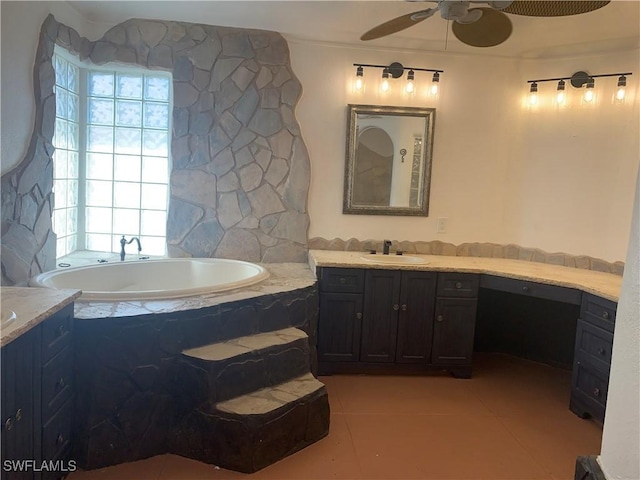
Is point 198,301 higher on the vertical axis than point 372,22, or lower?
lower

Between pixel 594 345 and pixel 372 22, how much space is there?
2.50m

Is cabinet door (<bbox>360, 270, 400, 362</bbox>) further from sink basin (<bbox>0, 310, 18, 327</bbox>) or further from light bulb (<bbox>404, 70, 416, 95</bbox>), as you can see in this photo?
sink basin (<bbox>0, 310, 18, 327</bbox>)

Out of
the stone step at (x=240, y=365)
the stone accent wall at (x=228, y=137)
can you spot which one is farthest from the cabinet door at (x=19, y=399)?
A: the stone accent wall at (x=228, y=137)

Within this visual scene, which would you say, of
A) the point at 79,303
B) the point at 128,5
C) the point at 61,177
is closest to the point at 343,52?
the point at 128,5

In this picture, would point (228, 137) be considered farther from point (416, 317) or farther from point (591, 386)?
point (591, 386)

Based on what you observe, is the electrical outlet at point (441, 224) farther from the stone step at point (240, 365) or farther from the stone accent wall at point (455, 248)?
the stone step at point (240, 365)

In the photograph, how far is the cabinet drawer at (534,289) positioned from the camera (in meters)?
3.01

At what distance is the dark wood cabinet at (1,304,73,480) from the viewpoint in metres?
1.62

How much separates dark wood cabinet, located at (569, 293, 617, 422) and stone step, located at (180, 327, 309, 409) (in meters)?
1.67

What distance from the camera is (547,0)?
6.65 feet

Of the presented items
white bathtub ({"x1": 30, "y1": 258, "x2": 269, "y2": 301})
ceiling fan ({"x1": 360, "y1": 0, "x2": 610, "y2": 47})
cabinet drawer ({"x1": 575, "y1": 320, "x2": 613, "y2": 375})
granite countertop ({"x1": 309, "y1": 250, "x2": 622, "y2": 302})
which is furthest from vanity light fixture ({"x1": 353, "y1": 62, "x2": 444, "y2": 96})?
cabinet drawer ({"x1": 575, "y1": 320, "x2": 613, "y2": 375})

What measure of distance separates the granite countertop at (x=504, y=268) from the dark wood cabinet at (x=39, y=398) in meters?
1.72

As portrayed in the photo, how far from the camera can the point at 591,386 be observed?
2.84 meters

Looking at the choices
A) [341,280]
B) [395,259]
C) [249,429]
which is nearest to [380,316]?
[341,280]
